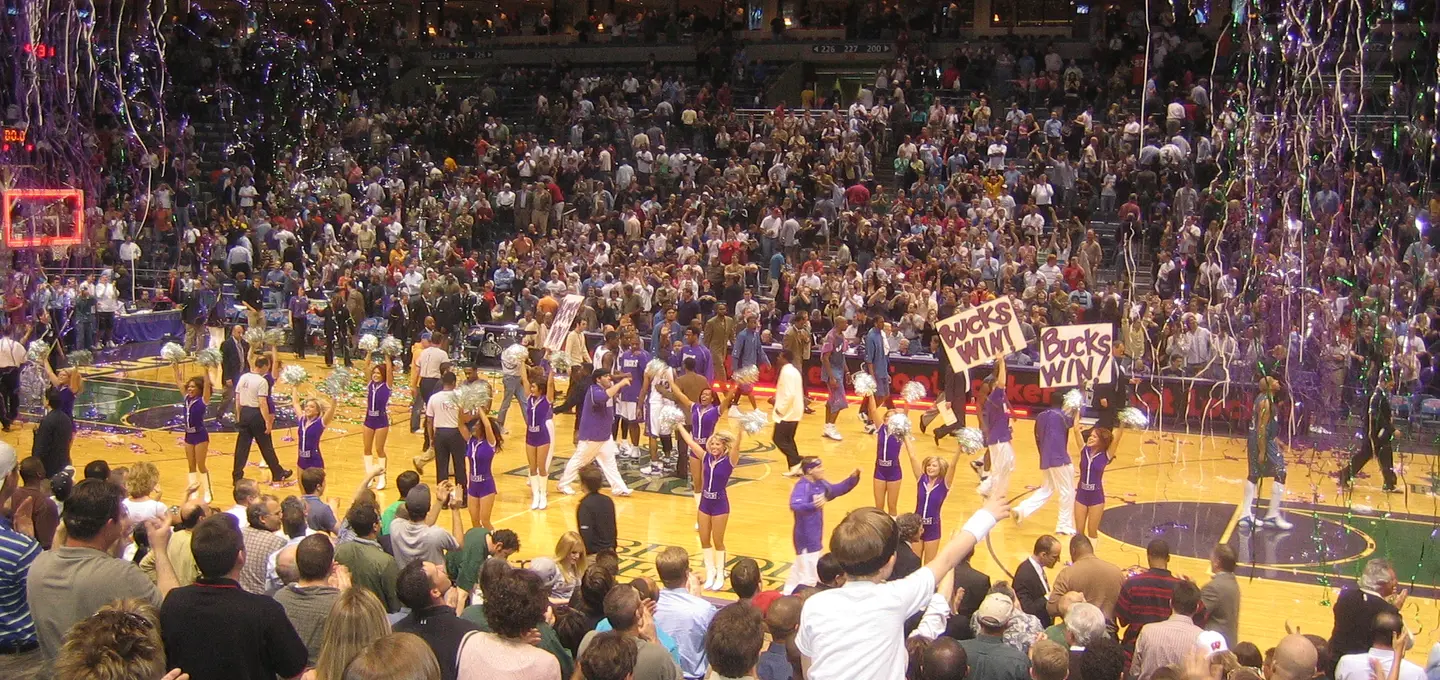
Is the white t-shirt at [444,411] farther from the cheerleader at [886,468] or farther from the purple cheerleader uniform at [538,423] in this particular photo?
the cheerleader at [886,468]

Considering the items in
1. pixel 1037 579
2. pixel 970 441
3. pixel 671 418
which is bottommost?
pixel 671 418

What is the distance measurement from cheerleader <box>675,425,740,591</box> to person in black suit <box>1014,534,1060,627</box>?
3578mm

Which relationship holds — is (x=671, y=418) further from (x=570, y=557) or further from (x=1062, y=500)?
(x=570, y=557)

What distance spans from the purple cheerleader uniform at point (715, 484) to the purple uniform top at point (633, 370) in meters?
5.09

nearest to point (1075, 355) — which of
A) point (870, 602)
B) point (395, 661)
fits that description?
point (870, 602)

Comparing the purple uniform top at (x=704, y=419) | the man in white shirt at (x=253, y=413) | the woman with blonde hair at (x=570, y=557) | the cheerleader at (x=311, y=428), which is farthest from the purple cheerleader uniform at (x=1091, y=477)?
the man in white shirt at (x=253, y=413)

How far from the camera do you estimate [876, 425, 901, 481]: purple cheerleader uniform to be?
1266cm

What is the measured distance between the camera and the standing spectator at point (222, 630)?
5.21 meters

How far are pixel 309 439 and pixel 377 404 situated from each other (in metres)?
1.46

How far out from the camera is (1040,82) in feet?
97.0

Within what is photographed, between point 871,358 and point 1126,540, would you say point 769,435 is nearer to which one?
point 871,358

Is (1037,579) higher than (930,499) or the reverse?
higher

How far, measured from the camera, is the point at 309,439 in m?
13.8

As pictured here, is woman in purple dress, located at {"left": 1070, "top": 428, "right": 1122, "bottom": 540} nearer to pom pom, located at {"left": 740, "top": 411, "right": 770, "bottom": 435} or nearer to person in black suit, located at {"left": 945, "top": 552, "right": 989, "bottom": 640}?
pom pom, located at {"left": 740, "top": 411, "right": 770, "bottom": 435}
